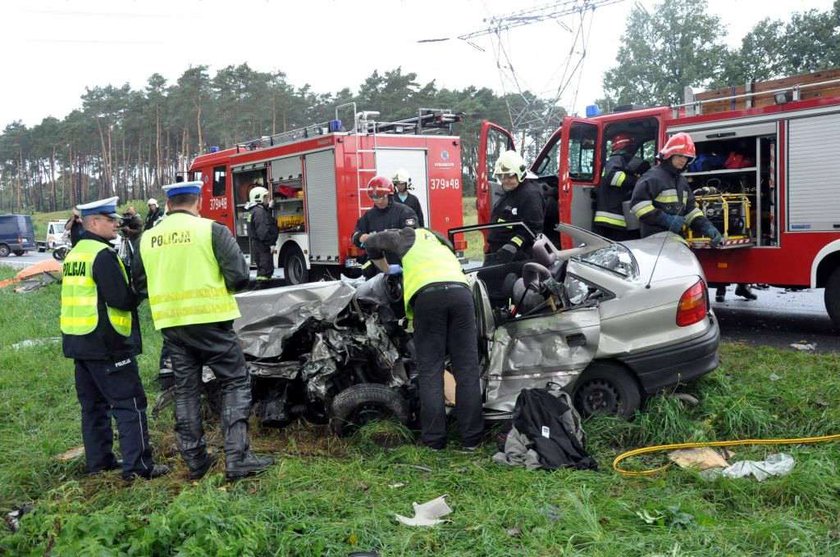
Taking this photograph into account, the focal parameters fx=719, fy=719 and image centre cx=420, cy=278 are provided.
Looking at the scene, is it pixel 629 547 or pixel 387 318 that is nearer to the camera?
pixel 629 547

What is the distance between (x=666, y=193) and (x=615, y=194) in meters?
1.17

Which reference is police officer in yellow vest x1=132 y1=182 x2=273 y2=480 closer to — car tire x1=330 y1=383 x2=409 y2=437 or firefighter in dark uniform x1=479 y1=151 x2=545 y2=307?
car tire x1=330 y1=383 x2=409 y2=437

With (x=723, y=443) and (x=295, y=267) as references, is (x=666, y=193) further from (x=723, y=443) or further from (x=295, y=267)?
(x=295, y=267)

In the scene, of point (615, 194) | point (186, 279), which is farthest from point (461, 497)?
point (615, 194)

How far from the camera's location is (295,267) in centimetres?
1280

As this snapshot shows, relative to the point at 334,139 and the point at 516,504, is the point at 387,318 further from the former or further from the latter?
the point at 334,139

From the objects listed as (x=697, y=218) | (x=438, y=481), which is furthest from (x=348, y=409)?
(x=697, y=218)

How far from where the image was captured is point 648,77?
4028 centimetres

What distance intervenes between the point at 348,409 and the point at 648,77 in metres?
40.1

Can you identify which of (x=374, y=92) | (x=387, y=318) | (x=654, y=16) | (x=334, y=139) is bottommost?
(x=387, y=318)

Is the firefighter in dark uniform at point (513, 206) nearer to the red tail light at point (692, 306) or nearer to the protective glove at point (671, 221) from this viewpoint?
the protective glove at point (671, 221)

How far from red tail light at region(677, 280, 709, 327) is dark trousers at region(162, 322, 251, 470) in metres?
2.59

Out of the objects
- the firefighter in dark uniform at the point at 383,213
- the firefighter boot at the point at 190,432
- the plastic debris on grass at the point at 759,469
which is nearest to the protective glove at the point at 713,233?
the firefighter in dark uniform at the point at 383,213

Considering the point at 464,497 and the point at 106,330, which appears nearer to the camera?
the point at 464,497
